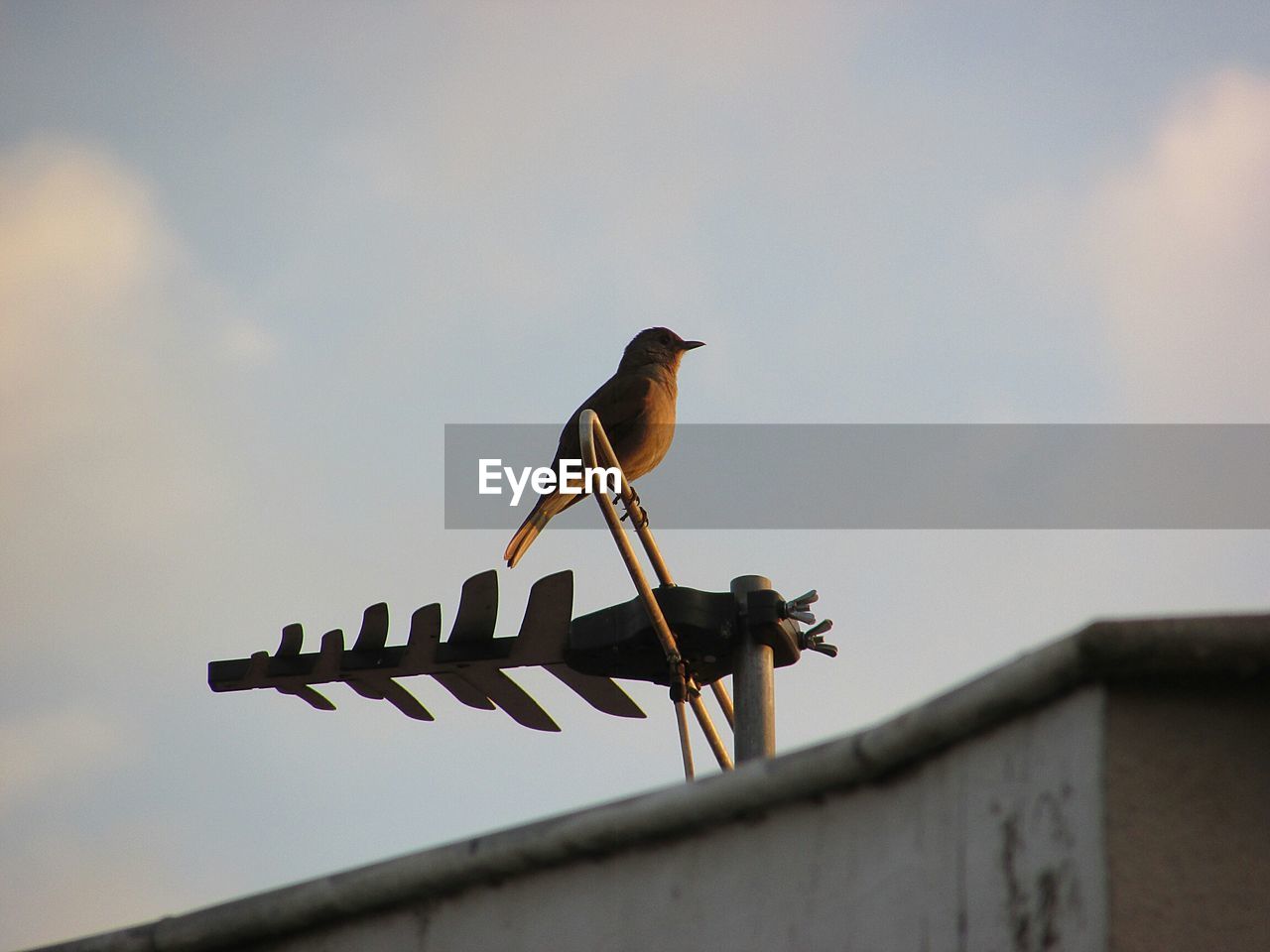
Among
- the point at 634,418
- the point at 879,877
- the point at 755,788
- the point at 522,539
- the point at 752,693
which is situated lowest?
the point at 879,877

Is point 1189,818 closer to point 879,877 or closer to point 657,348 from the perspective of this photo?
point 879,877

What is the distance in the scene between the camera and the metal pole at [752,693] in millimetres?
4082

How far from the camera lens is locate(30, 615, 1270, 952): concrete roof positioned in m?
2.10

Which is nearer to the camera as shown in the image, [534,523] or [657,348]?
[534,523]

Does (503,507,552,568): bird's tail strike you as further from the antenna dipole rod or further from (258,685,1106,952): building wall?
(258,685,1106,952): building wall

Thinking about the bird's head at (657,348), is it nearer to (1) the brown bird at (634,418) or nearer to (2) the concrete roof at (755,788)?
(1) the brown bird at (634,418)

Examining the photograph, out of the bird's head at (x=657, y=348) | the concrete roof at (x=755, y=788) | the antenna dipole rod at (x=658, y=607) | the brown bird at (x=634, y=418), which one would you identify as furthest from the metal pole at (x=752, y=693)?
the bird's head at (x=657, y=348)

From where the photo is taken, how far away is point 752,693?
4.14 metres

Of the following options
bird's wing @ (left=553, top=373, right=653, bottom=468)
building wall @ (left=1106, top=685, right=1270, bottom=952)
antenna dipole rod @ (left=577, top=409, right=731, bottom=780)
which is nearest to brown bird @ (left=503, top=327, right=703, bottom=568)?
bird's wing @ (left=553, top=373, right=653, bottom=468)

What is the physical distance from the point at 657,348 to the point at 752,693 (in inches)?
200

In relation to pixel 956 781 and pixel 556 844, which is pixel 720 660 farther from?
pixel 956 781

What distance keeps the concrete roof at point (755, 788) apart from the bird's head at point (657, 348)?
5.90m

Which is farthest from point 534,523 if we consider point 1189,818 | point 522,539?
point 1189,818

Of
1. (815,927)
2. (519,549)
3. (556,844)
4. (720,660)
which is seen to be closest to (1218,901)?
(815,927)
